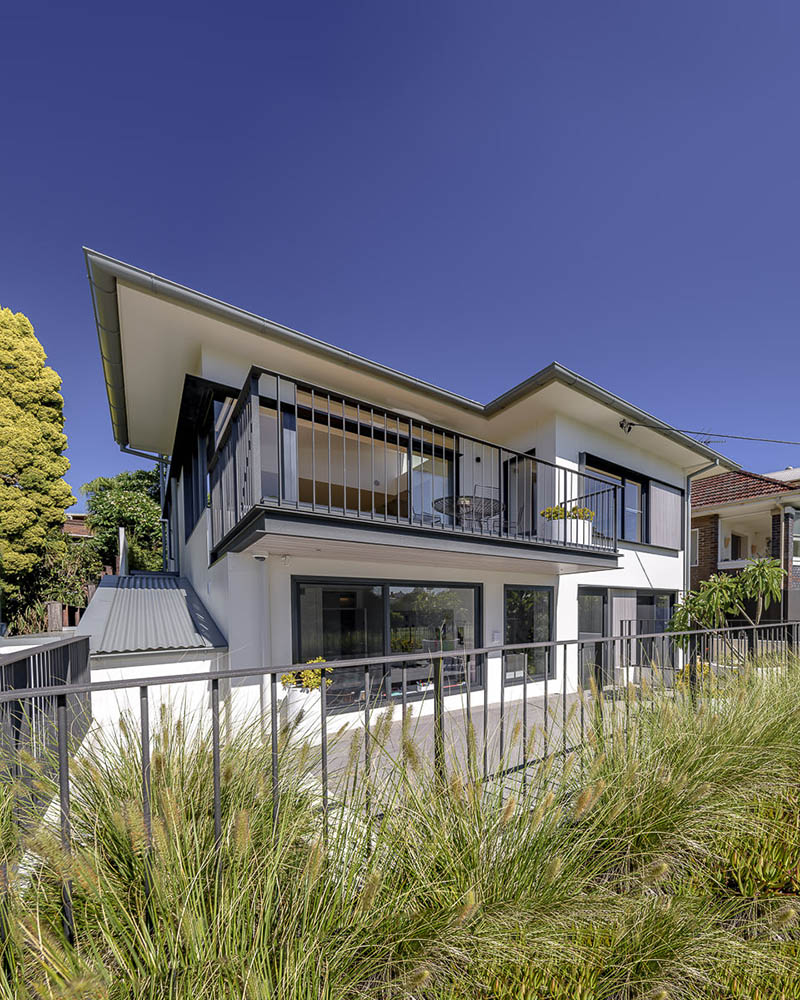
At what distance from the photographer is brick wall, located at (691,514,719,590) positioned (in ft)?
51.9

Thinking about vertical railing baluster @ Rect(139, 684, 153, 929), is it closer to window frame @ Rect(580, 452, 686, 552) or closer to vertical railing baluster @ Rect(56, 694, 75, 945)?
vertical railing baluster @ Rect(56, 694, 75, 945)

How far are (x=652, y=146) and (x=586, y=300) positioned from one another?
3.33 meters

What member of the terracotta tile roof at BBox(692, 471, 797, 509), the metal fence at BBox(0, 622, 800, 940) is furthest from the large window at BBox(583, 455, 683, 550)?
the terracotta tile roof at BBox(692, 471, 797, 509)

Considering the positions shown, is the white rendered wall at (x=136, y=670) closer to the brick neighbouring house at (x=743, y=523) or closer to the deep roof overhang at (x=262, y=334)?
the deep roof overhang at (x=262, y=334)

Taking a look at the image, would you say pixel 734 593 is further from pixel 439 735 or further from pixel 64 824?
pixel 64 824

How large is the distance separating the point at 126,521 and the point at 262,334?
1468cm

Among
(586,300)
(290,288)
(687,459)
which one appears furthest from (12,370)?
(687,459)

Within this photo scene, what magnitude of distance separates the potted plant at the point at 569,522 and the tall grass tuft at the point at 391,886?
553cm

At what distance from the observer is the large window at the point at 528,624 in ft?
27.5

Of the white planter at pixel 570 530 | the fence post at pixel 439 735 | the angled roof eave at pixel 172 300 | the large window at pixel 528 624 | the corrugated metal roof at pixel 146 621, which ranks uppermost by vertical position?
the angled roof eave at pixel 172 300

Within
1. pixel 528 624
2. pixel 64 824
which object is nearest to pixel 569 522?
pixel 528 624

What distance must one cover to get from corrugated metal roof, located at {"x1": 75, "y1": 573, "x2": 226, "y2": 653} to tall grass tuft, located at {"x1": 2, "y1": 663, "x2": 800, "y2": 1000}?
3.51 meters

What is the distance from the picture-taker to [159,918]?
1.42 meters

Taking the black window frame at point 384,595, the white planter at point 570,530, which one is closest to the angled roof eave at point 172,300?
the white planter at point 570,530
